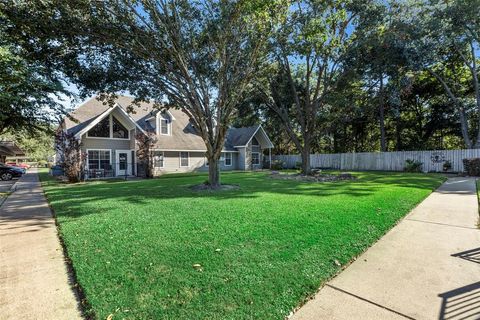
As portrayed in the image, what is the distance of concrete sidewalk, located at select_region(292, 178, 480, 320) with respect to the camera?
251 cm

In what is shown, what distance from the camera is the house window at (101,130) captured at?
1794 centimetres

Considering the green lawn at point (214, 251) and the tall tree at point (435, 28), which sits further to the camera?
the tall tree at point (435, 28)

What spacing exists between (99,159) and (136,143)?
2.89 meters

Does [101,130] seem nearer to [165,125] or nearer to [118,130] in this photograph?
[118,130]

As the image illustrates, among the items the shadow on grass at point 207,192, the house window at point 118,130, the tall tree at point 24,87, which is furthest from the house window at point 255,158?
the tall tree at point 24,87

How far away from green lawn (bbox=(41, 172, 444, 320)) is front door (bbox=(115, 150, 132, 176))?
41.9 ft

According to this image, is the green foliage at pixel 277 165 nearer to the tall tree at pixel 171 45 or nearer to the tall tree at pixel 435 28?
the tall tree at pixel 435 28

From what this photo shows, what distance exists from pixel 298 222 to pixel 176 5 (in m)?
9.05

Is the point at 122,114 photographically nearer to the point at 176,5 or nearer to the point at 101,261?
the point at 176,5

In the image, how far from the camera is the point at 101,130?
18.4 m

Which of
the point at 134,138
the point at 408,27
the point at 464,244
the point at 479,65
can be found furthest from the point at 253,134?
the point at 464,244

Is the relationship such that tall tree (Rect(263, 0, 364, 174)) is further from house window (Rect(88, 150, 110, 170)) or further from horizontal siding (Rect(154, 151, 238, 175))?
house window (Rect(88, 150, 110, 170))

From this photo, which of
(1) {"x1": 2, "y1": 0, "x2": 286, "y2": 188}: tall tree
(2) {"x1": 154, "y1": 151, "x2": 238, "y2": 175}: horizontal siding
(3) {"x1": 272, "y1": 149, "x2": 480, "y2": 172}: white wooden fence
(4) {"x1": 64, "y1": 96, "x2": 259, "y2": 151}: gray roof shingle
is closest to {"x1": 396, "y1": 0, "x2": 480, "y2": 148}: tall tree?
(3) {"x1": 272, "y1": 149, "x2": 480, "y2": 172}: white wooden fence

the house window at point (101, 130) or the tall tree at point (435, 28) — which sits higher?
the tall tree at point (435, 28)
